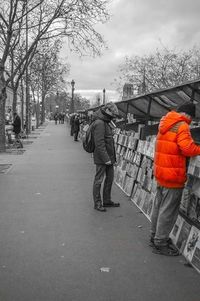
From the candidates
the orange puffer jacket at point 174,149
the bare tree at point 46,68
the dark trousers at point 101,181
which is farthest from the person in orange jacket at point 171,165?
the bare tree at point 46,68

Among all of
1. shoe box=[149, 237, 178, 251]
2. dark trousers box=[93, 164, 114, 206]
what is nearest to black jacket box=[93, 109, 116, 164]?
dark trousers box=[93, 164, 114, 206]

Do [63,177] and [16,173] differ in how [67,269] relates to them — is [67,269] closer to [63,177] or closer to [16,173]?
[63,177]

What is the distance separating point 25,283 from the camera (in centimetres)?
444

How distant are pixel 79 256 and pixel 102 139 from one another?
2.68 meters

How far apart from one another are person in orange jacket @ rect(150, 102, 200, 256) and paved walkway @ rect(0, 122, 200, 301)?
0.30 meters

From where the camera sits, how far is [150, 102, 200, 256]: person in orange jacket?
505 centimetres

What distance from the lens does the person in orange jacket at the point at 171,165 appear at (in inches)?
199

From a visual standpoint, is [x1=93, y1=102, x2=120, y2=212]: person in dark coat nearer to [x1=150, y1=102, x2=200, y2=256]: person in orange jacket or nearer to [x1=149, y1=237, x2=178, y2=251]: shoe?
[x1=149, y1=237, x2=178, y2=251]: shoe

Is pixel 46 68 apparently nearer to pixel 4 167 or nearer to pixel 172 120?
pixel 4 167

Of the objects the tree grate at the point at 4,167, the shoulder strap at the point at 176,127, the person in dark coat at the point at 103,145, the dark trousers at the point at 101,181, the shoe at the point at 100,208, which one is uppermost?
the shoulder strap at the point at 176,127

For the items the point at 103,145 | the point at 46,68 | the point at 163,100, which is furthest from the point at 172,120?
the point at 46,68

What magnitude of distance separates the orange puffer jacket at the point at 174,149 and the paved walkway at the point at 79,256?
0.94m

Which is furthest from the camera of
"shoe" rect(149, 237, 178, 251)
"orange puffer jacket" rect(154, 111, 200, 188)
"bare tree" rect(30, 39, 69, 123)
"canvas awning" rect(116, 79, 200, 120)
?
"bare tree" rect(30, 39, 69, 123)

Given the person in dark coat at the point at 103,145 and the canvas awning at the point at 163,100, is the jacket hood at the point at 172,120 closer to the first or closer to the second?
the canvas awning at the point at 163,100
